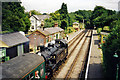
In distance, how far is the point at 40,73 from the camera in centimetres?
1168

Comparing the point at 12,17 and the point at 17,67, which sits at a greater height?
the point at 12,17

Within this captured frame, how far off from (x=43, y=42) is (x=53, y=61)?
51.6ft

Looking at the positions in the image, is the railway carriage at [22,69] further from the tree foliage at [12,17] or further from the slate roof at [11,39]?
the tree foliage at [12,17]

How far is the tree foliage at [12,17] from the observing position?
30925mm

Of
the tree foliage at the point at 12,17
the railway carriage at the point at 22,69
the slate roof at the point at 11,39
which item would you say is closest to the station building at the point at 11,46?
the slate roof at the point at 11,39

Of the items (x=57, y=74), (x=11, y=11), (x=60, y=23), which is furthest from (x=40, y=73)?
(x=60, y=23)

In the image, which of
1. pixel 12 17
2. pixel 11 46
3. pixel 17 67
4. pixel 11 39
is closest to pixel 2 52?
pixel 11 46

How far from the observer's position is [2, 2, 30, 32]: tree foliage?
30925 mm

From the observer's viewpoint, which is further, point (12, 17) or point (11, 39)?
point (12, 17)

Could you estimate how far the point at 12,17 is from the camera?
31.5 metres

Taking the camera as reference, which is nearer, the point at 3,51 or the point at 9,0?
the point at 3,51

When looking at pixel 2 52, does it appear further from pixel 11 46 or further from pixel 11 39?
pixel 11 39

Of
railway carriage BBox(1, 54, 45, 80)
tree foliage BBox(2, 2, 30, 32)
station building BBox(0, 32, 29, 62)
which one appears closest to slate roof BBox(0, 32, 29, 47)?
station building BBox(0, 32, 29, 62)

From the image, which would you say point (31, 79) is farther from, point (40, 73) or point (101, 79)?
point (101, 79)
